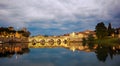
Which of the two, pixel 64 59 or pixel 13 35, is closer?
pixel 64 59

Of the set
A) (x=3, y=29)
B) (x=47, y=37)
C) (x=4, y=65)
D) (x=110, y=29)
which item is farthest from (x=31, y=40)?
(x=4, y=65)

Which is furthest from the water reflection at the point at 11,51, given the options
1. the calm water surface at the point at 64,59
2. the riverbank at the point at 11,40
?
the riverbank at the point at 11,40

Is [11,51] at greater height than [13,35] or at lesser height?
lesser

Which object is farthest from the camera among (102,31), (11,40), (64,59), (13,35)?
(13,35)

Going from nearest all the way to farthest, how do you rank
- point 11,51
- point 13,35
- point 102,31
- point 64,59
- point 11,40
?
point 64,59 → point 11,51 → point 102,31 → point 11,40 → point 13,35

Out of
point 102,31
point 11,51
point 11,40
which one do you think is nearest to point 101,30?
point 102,31

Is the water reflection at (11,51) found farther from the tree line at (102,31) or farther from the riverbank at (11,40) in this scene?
the riverbank at (11,40)

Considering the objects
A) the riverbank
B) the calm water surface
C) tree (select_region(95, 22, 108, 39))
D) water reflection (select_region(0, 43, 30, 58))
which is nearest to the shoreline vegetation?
the riverbank

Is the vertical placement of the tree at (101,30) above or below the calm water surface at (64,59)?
above

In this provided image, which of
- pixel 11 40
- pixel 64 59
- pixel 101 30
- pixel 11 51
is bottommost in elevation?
pixel 64 59

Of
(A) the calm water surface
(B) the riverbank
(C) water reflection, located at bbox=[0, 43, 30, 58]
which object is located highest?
(B) the riverbank

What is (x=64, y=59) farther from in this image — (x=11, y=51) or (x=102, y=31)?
(x=102, y=31)

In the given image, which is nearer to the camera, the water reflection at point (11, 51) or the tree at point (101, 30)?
the water reflection at point (11, 51)

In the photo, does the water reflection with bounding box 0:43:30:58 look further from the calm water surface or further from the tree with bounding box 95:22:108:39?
the tree with bounding box 95:22:108:39
